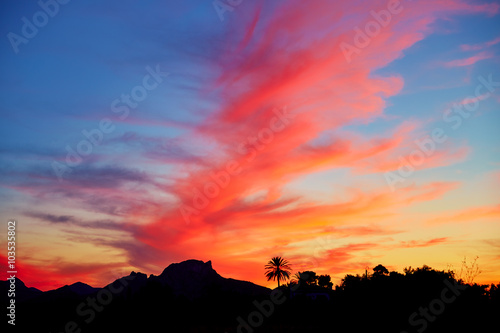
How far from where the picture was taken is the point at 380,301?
99.6ft

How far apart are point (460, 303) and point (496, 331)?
3.45m

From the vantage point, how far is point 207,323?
40562mm

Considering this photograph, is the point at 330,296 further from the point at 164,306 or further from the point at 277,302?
the point at 164,306

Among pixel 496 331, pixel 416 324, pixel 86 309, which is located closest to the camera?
pixel 496 331

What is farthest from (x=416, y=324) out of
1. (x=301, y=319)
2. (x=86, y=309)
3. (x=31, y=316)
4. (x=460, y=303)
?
(x=31, y=316)

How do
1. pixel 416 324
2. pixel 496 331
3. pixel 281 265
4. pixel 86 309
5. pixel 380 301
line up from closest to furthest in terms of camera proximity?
1. pixel 496 331
2. pixel 416 324
3. pixel 380 301
4. pixel 86 309
5. pixel 281 265

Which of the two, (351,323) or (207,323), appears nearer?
(351,323)

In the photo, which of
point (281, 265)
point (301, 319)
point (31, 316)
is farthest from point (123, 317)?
point (281, 265)

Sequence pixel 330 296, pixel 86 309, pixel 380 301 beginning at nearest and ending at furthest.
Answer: pixel 380 301 → pixel 86 309 → pixel 330 296

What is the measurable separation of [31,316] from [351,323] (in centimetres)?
2907

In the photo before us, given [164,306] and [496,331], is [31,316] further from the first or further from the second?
[496,331]

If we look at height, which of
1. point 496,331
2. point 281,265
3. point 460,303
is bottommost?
point 496,331

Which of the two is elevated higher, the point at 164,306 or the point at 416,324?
the point at 164,306

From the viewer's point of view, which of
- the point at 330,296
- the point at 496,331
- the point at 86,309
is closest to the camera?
Result: the point at 496,331
